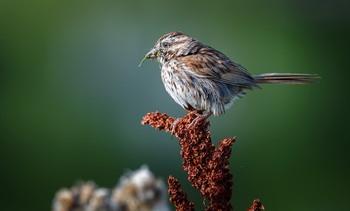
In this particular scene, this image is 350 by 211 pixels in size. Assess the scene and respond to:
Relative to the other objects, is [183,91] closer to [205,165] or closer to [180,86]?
[180,86]

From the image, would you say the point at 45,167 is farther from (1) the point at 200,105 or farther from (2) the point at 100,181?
(1) the point at 200,105

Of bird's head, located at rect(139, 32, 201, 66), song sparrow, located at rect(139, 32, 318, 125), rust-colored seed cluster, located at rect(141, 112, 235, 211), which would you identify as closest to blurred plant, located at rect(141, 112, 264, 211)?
rust-colored seed cluster, located at rect(141, 112, 235, 211)

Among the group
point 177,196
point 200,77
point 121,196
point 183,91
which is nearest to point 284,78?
point 200,77

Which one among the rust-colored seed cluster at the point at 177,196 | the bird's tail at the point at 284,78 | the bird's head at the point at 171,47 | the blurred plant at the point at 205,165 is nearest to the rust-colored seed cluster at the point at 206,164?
the blurred plant at the point at 205,165

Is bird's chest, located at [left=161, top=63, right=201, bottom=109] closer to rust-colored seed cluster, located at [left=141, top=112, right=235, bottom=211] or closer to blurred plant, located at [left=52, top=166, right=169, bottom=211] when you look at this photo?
rust-colored seed cluster, located at [left=141, top=112, right=235, bottom=211]

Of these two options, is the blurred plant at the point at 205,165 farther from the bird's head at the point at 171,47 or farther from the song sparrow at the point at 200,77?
the bird's head at the point at 171,47
